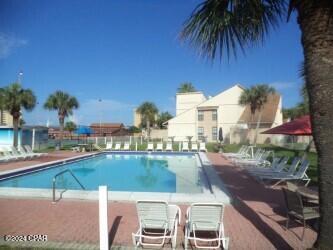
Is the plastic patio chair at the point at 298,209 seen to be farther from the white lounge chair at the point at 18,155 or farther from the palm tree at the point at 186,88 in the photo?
the palm tree at the point at 186,88

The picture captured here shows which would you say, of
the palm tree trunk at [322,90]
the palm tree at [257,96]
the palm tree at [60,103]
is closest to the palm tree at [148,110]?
the palm tree at [257,96]

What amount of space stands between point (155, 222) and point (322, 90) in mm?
3242

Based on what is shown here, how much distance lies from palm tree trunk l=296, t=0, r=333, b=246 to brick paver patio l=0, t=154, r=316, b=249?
161 cm

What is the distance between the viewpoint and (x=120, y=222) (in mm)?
6375

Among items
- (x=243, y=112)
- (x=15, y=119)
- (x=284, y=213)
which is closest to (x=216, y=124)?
(x=243, y=112)

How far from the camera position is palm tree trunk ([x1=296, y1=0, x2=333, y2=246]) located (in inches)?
142

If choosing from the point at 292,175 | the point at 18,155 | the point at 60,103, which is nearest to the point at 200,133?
the point at 60,103

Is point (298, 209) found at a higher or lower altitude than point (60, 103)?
lower

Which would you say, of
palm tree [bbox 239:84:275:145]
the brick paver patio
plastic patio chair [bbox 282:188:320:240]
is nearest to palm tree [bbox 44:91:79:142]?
palm tree [bbox 239:84:275:145]

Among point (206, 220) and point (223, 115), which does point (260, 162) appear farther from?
point (223, 115)

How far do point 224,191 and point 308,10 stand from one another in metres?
6.32

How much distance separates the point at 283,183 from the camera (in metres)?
10.6

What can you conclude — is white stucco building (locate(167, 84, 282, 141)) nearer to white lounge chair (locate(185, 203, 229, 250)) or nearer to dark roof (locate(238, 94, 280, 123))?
dark roof (locate(238, 94, 280, 123))

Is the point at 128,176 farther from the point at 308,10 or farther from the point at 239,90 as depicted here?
the point at 239,90
